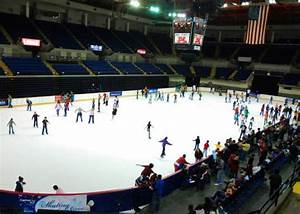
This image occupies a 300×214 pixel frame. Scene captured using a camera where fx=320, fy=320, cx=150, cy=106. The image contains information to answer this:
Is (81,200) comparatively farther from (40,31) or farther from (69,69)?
(40,31)

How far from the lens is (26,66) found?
3234 cm

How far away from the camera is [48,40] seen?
39.0m

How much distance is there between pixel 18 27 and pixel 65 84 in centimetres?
994

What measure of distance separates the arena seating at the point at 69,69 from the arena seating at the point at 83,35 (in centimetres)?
716

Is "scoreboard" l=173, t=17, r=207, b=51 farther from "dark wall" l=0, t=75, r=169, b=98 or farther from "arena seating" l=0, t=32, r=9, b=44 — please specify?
"arena seating" l=0, t=32, r=9, b=44

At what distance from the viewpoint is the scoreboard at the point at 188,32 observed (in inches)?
1151

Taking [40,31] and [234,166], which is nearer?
[234,166]

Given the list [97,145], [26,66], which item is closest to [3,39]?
[26,66]

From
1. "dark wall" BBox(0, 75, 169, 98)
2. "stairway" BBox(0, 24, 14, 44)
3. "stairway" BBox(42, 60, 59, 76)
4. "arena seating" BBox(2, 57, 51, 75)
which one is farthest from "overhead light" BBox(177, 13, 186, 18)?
"stairway" BBox(0, 24, 14, 44)

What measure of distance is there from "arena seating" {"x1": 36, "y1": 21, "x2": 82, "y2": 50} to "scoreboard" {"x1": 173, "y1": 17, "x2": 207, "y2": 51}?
655 inches

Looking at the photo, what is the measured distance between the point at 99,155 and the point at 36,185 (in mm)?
4381

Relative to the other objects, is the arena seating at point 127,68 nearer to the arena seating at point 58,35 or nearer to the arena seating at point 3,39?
the arena seating at point 58,35

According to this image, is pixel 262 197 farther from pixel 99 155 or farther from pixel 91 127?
pixel 91 127

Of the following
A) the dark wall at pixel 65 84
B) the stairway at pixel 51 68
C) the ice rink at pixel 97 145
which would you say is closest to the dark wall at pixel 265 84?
the dark wall at pixel 65 84
